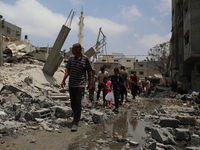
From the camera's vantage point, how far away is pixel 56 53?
387 inches

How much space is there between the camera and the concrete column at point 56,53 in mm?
9547

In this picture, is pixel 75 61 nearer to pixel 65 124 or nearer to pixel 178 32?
pixel 65 124

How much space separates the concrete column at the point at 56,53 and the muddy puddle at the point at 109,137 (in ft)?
22.8

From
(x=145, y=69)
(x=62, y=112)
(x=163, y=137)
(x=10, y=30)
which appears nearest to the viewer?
(x=163, y=137)

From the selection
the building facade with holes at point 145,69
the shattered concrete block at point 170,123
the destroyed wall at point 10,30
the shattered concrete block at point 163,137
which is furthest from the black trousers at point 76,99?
the building facade with holes at point 145,69

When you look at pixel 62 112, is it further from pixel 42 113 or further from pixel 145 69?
pixel 145 69

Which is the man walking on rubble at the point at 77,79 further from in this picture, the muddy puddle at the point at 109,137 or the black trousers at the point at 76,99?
the muddy puddle at the point at 109,137

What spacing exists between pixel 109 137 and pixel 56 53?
7.80m

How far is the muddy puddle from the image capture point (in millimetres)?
2463

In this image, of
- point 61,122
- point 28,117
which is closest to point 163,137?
point 61,122

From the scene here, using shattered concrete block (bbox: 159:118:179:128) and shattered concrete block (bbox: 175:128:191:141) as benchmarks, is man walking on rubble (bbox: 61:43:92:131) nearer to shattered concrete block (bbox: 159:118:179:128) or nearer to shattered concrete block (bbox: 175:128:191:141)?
shattered concrete block (bbox: 159:118:179:128)

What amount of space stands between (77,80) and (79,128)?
974 millimetres

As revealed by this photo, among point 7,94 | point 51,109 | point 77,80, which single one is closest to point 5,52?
point 7,94

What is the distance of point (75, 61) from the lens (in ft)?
11.4
